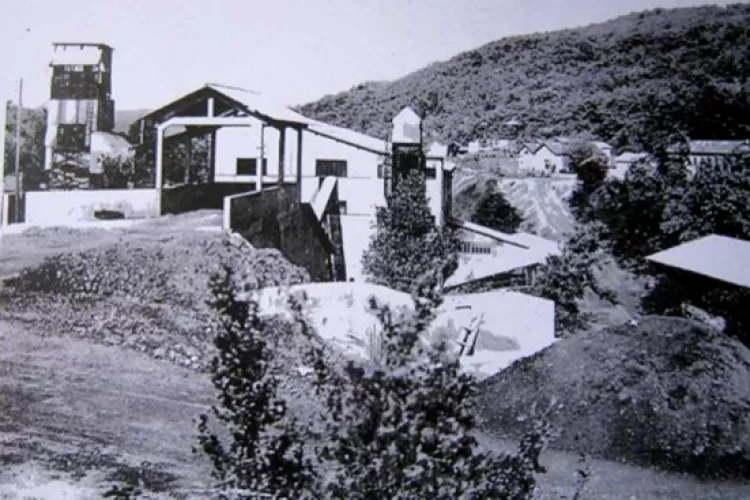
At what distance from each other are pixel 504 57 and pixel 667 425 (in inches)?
65.6

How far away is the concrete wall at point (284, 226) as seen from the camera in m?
2.98

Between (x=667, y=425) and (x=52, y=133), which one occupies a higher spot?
(x=52, y=133)

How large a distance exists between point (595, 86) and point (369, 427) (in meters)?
1.92

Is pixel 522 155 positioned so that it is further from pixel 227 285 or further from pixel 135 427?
pixel 135 427

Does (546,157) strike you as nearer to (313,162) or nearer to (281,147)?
(313,162)

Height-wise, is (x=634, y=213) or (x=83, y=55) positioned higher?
(x=83, y=55)

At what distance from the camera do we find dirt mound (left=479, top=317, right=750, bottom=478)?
8.83 ft

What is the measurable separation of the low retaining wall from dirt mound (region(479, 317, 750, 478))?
1.47m

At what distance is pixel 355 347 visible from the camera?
8.34 ft

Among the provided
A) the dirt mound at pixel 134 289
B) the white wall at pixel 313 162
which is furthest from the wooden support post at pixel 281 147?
the dirt mound at pixel 134 289

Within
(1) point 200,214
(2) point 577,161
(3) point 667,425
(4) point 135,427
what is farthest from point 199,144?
(3) point 667,425

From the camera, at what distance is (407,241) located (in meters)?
2.83

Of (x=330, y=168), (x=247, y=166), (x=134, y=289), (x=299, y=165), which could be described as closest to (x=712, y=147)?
(x=330, y=168)

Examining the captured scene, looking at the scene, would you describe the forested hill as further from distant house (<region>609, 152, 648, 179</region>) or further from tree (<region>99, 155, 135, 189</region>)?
tree (<region>99, 155, 135, 189</region>)
